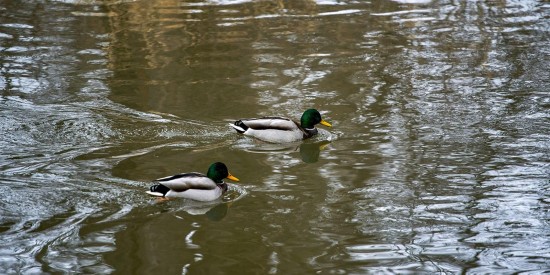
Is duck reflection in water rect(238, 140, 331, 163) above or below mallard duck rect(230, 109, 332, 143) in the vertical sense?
below

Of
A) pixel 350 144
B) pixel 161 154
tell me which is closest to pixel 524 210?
pixel 350 144

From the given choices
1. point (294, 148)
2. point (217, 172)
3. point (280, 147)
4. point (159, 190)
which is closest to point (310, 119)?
point (294, 148)

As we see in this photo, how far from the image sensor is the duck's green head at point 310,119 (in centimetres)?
1226

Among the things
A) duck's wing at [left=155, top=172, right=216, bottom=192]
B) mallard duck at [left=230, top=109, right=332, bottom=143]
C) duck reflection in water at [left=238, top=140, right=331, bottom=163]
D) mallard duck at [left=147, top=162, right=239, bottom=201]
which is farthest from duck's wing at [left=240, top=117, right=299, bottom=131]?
duck's wing at [left=155, top=172, right=216, bottom=192]

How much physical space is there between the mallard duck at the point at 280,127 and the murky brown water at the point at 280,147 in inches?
7.0

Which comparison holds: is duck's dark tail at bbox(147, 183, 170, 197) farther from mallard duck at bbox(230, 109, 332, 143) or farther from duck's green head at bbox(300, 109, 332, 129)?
duck's green head at bbox(300, 109, 332, 129)

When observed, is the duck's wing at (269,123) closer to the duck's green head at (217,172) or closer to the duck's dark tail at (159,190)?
the duck's green head at (217,172)

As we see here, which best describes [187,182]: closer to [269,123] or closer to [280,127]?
[269,123]

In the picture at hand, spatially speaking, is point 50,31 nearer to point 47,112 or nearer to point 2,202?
point 47,112

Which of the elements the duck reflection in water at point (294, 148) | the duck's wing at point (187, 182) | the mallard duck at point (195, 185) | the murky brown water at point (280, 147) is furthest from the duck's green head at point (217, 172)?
the duck reflection in water at point (294, 148)

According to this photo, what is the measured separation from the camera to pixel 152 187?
966 centimetres

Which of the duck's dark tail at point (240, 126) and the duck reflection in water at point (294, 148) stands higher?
the duck's dark tail at point (240, 126)

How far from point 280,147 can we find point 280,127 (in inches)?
9.9

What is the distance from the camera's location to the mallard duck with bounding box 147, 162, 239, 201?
31.6ft
